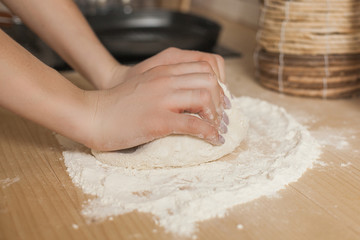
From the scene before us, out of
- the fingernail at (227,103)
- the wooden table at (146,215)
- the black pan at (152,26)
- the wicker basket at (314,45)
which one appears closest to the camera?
the wooden table at (146,215)

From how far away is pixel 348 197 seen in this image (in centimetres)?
61

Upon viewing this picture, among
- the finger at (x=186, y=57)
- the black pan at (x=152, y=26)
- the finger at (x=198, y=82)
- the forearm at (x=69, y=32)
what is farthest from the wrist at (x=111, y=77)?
the black pan at (x=152, y=26)

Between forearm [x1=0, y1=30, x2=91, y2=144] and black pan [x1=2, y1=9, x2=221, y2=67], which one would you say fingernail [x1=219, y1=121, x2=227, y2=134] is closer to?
forearm [x1=0, y1=30, x2=91, y2=144]

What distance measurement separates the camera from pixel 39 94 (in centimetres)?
60

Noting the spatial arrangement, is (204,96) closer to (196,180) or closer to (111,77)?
(196,180)

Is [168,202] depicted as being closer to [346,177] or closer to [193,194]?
[193,194]

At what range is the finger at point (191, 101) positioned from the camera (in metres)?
0.64

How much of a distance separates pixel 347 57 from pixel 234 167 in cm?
44

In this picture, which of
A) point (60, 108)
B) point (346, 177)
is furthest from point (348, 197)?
point (60, 108)

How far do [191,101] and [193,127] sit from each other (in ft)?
0.13

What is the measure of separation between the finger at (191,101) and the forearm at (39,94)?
0.13 meters

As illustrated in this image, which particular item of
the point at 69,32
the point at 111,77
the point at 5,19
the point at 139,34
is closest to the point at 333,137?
the point at 111,77

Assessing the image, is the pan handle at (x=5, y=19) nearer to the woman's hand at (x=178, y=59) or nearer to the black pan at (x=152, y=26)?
the black pan at (x=152, y=26)

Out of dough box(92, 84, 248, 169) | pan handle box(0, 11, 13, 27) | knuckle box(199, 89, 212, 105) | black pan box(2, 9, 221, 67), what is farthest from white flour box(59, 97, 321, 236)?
pan handle box(0, 11, 13, 27)
